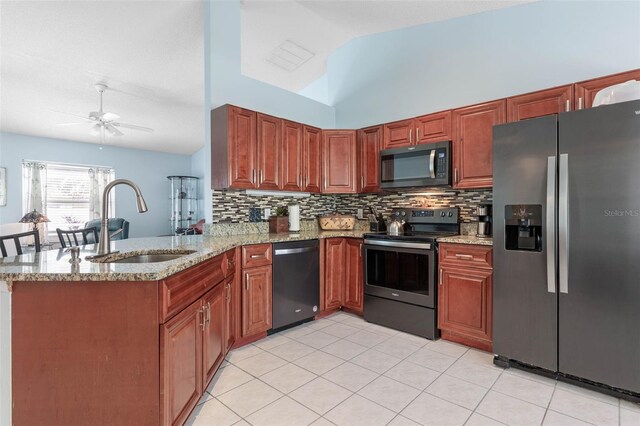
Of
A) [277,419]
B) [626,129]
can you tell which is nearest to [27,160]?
[277,419]

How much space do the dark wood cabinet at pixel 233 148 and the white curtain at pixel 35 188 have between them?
5.58 metres

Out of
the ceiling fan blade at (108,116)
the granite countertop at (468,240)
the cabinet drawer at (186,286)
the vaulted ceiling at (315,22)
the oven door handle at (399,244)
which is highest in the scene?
the vaulted ceiling at (315,22)

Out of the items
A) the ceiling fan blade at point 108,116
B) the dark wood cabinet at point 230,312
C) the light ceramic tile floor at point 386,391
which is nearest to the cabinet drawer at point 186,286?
the dark wood cabinet at point 230,312

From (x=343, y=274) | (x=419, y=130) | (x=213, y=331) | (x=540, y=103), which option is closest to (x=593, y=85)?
(x=540, y=103)

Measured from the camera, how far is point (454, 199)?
3229 mm

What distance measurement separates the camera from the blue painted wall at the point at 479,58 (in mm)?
2459

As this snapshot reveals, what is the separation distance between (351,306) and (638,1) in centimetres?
343

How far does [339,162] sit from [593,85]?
7.57ft

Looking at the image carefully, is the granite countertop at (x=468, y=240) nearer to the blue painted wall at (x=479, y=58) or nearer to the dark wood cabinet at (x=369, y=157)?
the dark wood cabinet at (x=369, y=157)

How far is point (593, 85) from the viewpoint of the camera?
229 cm

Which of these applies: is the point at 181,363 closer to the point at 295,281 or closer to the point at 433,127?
the point at 295,281

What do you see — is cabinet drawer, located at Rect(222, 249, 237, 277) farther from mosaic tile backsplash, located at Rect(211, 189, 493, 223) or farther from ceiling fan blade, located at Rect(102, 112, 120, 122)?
ceiling fan blade, located at Rect(102, 112, 120, 122)

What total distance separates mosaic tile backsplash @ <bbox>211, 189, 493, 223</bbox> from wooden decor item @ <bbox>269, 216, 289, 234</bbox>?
0.55 feet

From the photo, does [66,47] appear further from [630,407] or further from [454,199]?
[630,407]
